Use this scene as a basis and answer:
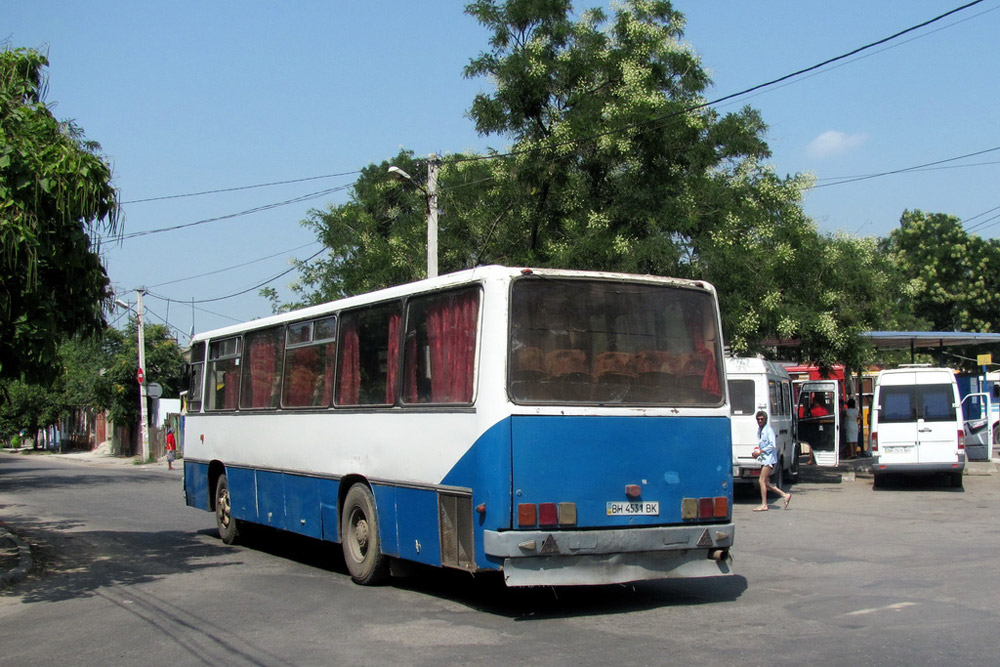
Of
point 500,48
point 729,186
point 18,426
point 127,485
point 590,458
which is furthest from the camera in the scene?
point 18,426

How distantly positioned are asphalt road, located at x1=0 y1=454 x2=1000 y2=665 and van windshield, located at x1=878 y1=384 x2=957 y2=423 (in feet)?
19.0

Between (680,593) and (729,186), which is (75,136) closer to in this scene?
(680,593)

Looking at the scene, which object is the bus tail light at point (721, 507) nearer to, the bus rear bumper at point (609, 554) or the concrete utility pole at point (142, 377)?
the bus rear bumper at point (609, 554)

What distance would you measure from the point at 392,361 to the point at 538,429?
213cm

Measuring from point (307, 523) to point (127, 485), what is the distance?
18.6 m

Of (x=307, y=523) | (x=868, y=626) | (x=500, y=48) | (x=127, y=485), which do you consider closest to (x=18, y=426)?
(x=127, y=485)

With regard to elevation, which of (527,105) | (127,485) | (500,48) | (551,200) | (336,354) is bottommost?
(127,485)

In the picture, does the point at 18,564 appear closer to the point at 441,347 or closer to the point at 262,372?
the point at 262,372

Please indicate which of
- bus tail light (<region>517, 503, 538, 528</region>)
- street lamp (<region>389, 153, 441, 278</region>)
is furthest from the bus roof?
street lamp (<region>389, 153, 441, 278</region>)

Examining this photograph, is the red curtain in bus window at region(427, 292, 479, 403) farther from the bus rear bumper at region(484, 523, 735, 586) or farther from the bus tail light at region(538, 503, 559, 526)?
the bus rear bumper at region(484, 523, 735, 586)

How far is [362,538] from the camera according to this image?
10.6 meters

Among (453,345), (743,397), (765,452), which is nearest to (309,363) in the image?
(453,345)

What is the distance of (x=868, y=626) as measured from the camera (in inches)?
316

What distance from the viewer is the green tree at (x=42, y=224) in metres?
9.55
